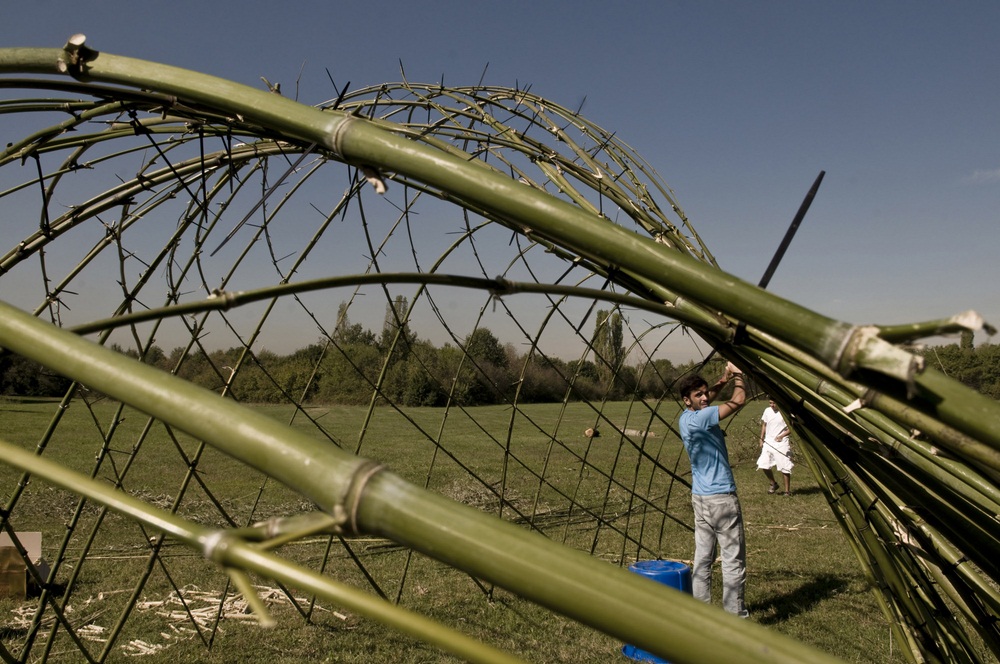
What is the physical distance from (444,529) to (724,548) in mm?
3987

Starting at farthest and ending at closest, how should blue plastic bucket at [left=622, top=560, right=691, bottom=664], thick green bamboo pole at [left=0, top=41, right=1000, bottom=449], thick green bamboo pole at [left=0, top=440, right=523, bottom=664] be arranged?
blue plastic bucket at [left=622, top=560, right=691, bottom=664], thick green bamboo pole at [left=0, top=41, right=1000, bottom=449], thick green bamboo pole at [left=0, top=440, right=523, bottom=664]

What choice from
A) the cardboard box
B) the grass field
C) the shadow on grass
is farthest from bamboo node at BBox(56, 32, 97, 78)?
the cardboard box

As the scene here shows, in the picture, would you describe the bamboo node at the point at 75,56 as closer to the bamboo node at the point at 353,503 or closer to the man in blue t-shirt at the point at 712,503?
the bamboo node at the point at 353,503

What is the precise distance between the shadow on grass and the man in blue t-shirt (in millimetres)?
396

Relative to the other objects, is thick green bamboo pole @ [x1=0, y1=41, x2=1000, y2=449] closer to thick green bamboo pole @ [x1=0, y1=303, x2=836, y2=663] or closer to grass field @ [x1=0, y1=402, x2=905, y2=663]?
thick green bamboo pole @ [x1=0, y1=303, x2=836, y2=663]

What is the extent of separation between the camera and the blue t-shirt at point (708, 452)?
4059 millimetres

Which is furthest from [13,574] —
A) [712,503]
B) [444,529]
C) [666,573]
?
[444,529]

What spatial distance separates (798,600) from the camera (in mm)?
4656

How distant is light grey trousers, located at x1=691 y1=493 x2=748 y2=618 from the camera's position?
3963mm

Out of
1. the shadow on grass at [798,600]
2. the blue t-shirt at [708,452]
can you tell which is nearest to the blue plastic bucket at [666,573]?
the blue t-shirt at [708,452]

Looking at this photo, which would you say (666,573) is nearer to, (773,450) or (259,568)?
(259,568)

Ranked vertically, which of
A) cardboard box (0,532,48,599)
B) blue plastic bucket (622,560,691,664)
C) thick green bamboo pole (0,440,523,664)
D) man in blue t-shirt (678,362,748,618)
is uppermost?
thick green bamboo pole (0,440,523,664)

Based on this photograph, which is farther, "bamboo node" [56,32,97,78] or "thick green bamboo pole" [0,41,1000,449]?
"bamboo node" [56,32,97,78]

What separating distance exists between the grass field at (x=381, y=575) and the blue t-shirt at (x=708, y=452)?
0.36m
